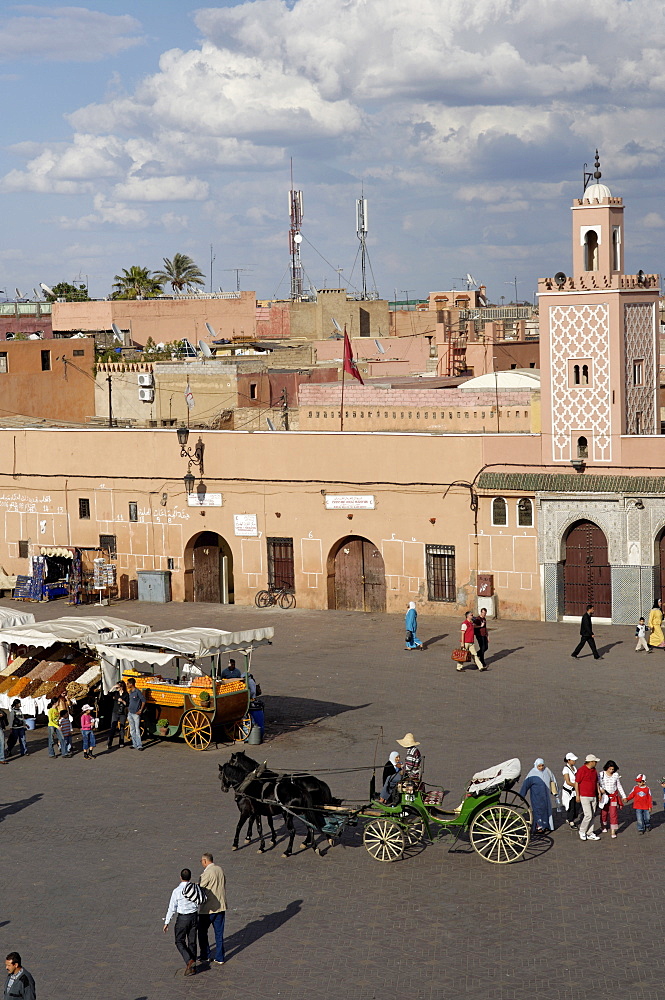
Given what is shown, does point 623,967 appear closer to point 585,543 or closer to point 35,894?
point 35,894

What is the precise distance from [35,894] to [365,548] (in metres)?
17.5

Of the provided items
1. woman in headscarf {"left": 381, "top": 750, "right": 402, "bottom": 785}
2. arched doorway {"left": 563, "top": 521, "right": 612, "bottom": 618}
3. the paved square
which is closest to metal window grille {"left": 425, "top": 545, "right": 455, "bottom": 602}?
arched doorway {"left": 563, "top": 521, "right": 612, "bottom": 618}

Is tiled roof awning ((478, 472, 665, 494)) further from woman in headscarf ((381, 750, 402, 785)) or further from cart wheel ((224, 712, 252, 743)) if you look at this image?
woman in headscarf ((381, 750, 402, 785))

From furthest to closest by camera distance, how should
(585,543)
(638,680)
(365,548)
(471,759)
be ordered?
(365,548) < (585,543) < (638,680) < (471,759)

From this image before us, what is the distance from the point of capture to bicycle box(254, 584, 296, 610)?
3316 centimetres

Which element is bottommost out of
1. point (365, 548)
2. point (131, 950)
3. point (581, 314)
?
point (131, 950)

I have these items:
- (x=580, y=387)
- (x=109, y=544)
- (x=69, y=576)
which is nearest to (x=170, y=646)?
(x=580, y=387)

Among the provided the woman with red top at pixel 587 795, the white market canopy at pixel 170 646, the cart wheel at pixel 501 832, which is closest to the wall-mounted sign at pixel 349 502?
the white market canopy at pixel 170 646

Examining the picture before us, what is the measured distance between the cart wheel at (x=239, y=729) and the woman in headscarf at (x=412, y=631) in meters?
6.46

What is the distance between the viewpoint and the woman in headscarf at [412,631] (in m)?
27.3

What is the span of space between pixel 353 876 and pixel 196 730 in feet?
19.4

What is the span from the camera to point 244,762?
56.6 ft

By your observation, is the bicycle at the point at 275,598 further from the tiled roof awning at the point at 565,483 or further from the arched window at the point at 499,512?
the tiled roof awning at the point at 565,483

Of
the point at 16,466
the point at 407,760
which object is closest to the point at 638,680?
the point at 407,760
